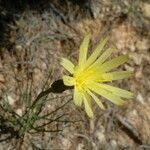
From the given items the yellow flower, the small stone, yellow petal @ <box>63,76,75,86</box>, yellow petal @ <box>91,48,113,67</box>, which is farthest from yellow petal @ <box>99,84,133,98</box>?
the small stone

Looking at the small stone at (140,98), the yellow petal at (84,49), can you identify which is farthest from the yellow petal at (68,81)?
the small stone at (140,98)

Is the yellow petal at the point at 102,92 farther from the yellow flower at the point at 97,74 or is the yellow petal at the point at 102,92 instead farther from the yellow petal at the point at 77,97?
the yellow petal at the point at 77,97

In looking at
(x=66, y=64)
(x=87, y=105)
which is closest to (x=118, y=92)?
(x=87, y=105)

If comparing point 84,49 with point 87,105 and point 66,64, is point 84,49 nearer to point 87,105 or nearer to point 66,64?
point 66,64

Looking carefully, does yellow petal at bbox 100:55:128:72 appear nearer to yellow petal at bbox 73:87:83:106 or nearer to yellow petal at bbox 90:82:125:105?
yellow petal at bbox 90:82:125:105

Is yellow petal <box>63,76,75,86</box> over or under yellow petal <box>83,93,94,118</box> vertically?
over

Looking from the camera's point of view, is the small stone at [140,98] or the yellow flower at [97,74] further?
the small stone at [140,98]

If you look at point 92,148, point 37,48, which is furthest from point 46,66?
point 92,148

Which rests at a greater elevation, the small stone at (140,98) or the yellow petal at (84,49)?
the yellow petal at (84,49)
